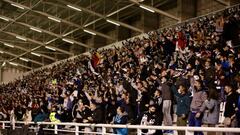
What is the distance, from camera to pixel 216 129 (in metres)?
5.61

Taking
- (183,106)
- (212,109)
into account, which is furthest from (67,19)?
(212,109)

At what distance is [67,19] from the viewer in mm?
35781

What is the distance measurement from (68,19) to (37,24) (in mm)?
5638

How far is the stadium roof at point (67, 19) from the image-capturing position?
99.0 feet

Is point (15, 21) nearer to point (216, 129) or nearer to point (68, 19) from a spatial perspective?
point (68, 19)

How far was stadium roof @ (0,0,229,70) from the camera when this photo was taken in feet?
99.0

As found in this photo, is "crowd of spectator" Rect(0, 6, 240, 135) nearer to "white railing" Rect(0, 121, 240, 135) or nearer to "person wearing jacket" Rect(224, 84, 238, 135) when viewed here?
"person wearing jacket" Rect(224, 84, 238, 135)

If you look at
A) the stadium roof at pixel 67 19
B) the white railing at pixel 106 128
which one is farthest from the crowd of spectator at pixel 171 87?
the stadium roof at pixel 67 19

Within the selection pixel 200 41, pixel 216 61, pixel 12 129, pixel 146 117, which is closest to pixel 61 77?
pixel 12 129

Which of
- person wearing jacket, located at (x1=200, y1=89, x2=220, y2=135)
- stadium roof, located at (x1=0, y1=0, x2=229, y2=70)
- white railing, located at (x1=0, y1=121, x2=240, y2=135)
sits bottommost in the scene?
white railing, located at (x1=0, y1=121, x2=240, y2=135)

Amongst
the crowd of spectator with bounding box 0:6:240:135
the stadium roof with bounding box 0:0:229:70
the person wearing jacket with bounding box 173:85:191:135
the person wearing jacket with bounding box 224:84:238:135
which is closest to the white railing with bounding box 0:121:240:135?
the crowd of spectator with bounding box 0:6:240:135

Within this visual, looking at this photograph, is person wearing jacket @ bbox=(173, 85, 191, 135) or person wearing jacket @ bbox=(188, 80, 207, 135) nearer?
person wearing jacket @ bbox=(188, 80, 207, 135)

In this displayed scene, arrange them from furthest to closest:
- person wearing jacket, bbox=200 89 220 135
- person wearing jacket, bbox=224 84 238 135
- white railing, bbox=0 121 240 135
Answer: person wearing jacket, bbox=200 89 220 135 < person wearing jacket, bbox=224 84 238 135 < white railing, bbox=0 121 240 135

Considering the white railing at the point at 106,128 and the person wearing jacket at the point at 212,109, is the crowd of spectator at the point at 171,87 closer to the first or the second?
the person wearing jacket at the point at 212,109
